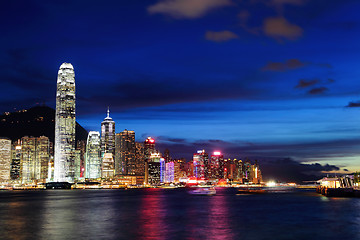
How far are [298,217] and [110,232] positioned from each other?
3993 cm

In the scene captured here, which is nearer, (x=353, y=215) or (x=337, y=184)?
(x=353, y=215)

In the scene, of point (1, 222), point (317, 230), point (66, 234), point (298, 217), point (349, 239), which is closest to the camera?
point (349, 239)

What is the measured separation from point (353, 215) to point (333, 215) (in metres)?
3.74

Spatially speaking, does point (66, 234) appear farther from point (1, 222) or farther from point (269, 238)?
point (269, 238)

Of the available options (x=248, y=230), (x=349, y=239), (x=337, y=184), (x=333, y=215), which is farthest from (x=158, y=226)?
(x=337, y=184)

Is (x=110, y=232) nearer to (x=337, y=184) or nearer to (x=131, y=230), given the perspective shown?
(x=131, y=230)

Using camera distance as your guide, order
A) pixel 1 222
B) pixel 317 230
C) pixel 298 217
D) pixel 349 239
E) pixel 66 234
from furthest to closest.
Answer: pixel 298 217
pixel 1 222
pixel 317 230
pixel 66 234
pixel 349 239

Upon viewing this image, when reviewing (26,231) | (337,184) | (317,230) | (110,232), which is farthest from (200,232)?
(337,184)

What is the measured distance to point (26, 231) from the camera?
205 ft

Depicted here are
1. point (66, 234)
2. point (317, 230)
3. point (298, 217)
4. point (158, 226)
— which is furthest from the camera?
point (298, 217)

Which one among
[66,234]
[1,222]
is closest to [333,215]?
[66,234]

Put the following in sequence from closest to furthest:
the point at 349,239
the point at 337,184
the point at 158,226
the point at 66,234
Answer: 1. the point at 349,239
2. the point at 66,234
3. the point at 158,226
4. the point at 337,184

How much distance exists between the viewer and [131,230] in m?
63.5

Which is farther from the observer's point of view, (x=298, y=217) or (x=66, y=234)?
(x=298, y=217)
